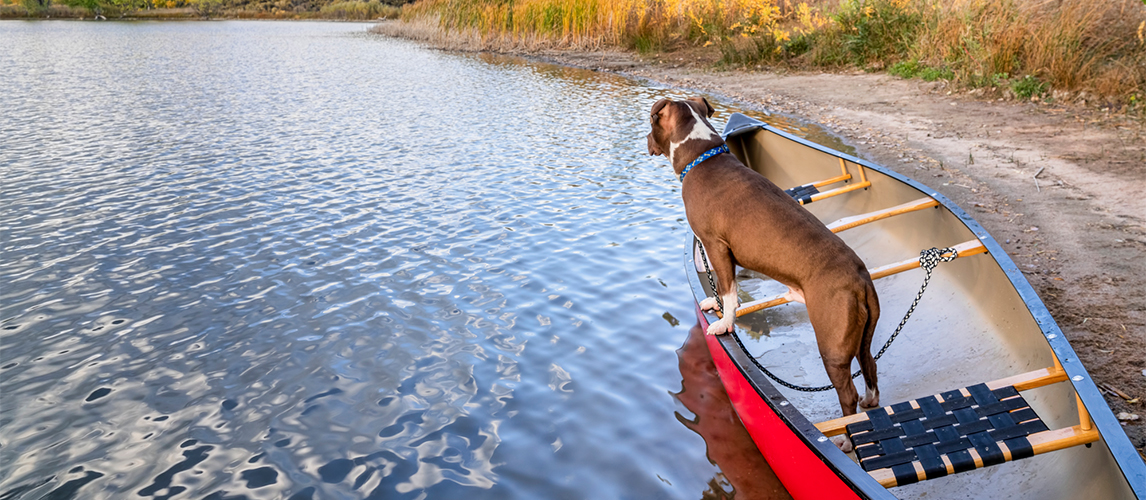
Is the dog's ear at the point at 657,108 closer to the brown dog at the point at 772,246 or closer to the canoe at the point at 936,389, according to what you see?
the brown dog at the point at 772,246

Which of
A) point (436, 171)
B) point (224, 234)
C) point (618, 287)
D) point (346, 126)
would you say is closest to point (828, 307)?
point (618, 287)

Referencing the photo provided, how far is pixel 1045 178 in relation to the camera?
7656mm

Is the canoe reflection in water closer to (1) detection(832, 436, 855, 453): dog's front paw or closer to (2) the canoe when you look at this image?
(2) the canoe

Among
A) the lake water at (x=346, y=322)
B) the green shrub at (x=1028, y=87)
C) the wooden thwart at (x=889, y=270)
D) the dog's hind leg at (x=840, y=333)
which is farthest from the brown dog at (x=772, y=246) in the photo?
the green shrub at (x=1028, y=87)

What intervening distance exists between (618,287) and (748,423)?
2.28 meters

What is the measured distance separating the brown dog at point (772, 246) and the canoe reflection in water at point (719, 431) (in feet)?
1.82

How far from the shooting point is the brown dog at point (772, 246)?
10.0 feet

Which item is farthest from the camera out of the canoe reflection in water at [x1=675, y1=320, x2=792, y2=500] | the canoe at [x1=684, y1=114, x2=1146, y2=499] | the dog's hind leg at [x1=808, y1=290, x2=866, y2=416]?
the canoe reflection in water at [x1=675, y1=320, x2=792, y2=500]

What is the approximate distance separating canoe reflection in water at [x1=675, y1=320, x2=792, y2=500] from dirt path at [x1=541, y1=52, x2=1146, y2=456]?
1762mm

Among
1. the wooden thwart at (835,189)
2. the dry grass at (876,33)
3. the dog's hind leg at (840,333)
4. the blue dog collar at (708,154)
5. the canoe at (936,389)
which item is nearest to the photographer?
the canoe at (936,389)

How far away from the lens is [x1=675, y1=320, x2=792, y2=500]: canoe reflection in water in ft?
11.4

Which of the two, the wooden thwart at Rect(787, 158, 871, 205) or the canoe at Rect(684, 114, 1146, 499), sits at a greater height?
the wooden thwart at Rect(787, 158, 871, 205)

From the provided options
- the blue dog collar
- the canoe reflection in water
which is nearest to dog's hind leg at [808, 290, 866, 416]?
the canoe reflection in water

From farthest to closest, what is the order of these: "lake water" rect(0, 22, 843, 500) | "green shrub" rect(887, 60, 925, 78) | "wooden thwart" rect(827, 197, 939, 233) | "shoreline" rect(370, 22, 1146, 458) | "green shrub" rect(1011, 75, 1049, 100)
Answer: "green shrub" rect(887, 60, 925, 78) → "green shrub" rect(1011, 75, 1049, 100) → "wooden thwart" rect(827, 197, 939, 233) → "shoreline" rect(370, 22, 1146, 458) → "lake water" rect(0, 22, 843, 500)
